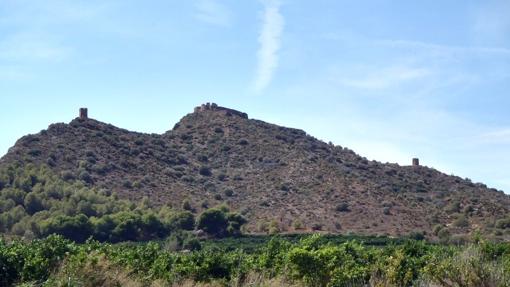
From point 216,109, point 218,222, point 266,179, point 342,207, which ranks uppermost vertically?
point 216,109

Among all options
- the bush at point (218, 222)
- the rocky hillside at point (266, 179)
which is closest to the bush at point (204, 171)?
the rocky hillside at point (266, 179)

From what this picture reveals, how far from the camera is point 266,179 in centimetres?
6931

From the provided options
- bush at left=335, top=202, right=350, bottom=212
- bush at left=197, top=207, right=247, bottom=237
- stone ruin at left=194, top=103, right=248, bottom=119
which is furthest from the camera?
stone ruin at left=194, top=103, right=248, bottom=119

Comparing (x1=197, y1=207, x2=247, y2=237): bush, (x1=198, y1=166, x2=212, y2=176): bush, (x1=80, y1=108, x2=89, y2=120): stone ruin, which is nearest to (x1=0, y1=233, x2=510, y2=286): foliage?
(x1=197, y1=207, x2=247, y2=237): bush

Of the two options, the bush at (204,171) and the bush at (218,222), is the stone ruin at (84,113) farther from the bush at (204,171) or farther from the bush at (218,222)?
the bush at (218,222)

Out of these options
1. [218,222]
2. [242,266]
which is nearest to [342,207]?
[218,222]

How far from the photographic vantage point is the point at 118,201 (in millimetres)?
58688

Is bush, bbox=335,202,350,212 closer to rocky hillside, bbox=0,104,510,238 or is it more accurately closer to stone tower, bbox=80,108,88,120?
rocky hillside, bbox=0,104,510,238

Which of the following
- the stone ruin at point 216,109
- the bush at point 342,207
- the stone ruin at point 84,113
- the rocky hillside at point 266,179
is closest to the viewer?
the rocky hillside at point 266,179

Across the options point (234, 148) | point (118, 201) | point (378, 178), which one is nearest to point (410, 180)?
point (378, 178)

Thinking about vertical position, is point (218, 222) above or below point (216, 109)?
below

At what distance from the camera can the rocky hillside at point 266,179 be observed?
62750 millimetres

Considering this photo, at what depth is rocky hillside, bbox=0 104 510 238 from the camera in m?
62.8

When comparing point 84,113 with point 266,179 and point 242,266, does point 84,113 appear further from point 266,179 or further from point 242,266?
point 242,266
